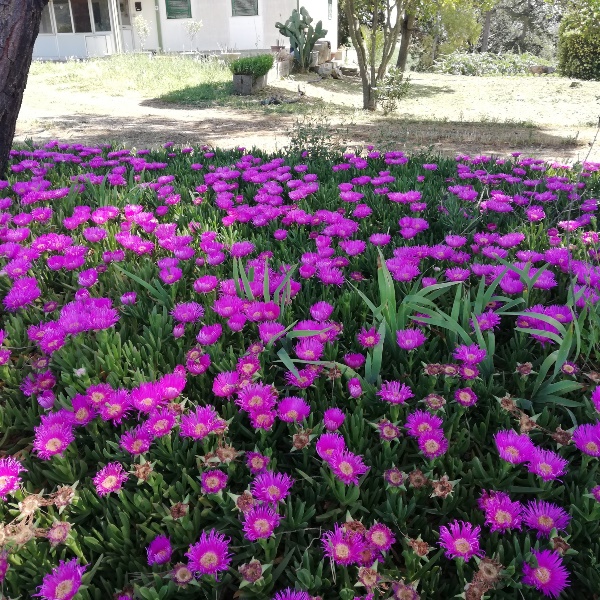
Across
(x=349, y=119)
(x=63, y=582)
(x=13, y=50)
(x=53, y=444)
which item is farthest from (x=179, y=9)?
(x=63, y=582)

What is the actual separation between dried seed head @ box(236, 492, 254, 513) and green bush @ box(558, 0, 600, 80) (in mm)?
18398

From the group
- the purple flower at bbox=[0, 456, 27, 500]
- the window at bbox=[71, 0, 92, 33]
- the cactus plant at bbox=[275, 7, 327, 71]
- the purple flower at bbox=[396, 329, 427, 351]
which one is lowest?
the purple flower at bbox=[0, 456, 27, 500]

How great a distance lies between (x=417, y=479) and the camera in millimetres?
1135

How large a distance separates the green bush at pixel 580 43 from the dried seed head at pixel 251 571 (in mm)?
18513

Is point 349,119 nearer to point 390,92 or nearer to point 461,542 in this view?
point 390,92

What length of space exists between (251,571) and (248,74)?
45.0 ft

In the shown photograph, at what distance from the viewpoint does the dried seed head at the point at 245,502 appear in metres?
1.05

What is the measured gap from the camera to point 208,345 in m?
1.54

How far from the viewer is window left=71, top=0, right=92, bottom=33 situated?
21969mm

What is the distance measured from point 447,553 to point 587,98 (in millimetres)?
14836

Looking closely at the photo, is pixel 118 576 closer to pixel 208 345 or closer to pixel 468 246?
pixel 208 345

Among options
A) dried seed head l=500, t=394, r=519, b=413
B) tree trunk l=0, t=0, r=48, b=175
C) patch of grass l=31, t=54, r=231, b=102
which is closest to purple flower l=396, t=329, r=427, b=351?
dried seed head l=500, t=394, r=519, b=413

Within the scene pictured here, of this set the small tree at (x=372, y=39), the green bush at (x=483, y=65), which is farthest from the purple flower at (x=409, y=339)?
the green bush at (x=483, y=65)

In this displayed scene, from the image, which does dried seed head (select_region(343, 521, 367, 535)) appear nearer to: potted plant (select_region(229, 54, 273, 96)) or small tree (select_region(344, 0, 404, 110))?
small tree (select_region(344, 0, 404, 110))
